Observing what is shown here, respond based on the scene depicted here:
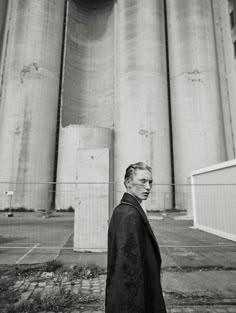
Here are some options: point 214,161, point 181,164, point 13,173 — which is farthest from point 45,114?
point 214,161

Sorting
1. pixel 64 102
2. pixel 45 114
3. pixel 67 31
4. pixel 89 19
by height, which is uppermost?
pixel 89 19

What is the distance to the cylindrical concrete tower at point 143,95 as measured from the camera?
82.4ft

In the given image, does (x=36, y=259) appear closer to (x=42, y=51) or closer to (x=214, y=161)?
(x=214, y=161)

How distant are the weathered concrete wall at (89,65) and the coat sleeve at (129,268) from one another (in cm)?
2809

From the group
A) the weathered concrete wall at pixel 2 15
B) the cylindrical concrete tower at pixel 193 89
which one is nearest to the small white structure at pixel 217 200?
the cylindrical concrete tower at pixel 193 89

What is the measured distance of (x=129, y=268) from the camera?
148 cm

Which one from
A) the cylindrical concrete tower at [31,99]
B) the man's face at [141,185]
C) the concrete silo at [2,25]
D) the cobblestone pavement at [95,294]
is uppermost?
the concrete silo at [2,25]

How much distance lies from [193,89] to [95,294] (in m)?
26.2

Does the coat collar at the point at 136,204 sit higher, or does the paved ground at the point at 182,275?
the coat collar at the point at 136,204

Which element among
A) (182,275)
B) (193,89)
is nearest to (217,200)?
(182,275)

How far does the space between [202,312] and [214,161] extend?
76.4 ft

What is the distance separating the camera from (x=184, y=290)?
395cm

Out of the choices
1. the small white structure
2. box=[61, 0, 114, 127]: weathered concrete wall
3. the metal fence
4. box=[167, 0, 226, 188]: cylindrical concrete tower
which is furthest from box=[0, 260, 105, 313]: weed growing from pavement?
box=[61, 0, 114, 127]: weathered concrete wall

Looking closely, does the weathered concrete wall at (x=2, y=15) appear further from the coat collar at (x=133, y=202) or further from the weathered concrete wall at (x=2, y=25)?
the coat collar at (x=133, y=202)
